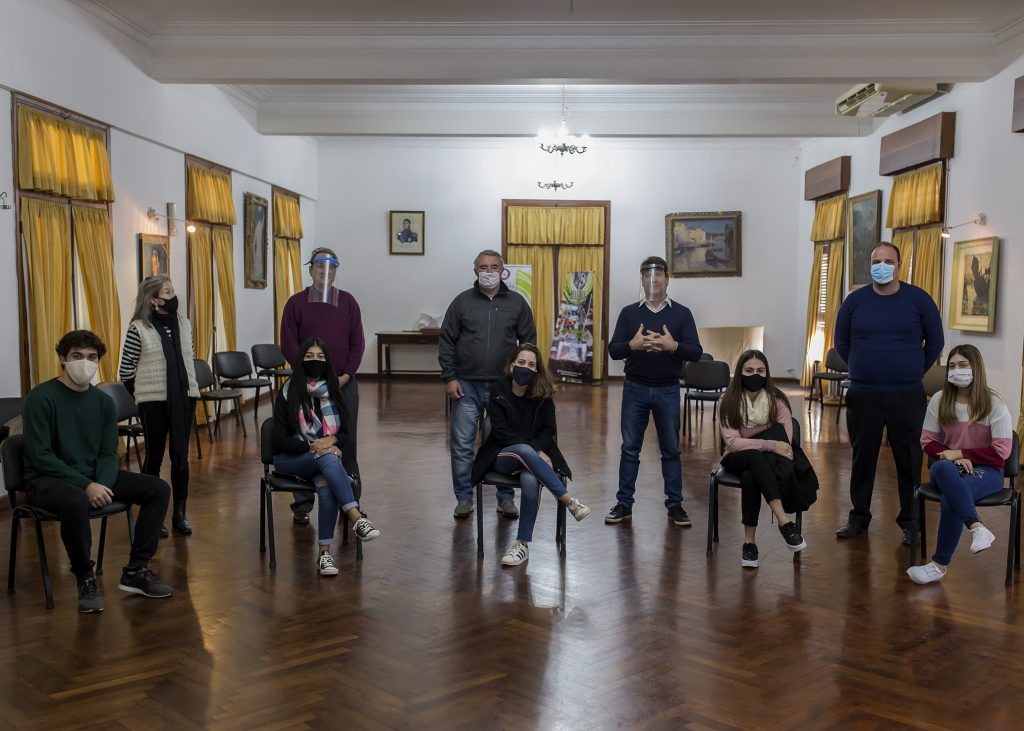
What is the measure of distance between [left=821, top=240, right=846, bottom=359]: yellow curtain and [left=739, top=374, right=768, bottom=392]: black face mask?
7.81 meters

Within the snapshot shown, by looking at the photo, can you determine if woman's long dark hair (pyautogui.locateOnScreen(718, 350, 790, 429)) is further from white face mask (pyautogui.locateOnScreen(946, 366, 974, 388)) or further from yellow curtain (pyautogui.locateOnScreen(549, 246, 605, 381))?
yellow curtain (pyautogui.locateOnScreen(549, 246, 605, 381))

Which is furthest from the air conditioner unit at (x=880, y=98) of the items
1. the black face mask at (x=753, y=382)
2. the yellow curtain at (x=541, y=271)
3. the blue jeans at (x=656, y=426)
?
the yellow curtain at (x=541, y=271)

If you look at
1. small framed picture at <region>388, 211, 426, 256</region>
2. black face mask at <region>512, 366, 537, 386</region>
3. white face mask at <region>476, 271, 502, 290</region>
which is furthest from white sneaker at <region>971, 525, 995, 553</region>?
small framed picture at <region>388, 211, 426, 256</region>

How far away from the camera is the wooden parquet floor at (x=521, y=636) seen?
3127 millimetres

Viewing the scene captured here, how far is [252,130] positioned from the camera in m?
11.5

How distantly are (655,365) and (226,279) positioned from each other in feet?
21.9

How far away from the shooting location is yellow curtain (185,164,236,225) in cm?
955

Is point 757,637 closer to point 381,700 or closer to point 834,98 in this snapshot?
point 381,700

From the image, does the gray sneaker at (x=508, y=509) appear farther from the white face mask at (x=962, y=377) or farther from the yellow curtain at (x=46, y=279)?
the yellow curtain at (x=46, y=279)

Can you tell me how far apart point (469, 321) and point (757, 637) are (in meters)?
2.65

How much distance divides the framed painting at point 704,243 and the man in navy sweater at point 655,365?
9.74 meters

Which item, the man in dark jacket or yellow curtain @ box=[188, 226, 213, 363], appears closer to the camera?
the man in dark jacket

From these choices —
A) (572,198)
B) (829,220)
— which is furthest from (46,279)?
(829,220)

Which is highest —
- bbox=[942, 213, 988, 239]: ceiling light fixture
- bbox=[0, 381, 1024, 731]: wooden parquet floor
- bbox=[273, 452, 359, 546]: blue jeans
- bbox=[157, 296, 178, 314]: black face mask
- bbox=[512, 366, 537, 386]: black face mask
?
bbox=[942, 213, 988, 239]: ceiling light fixture
